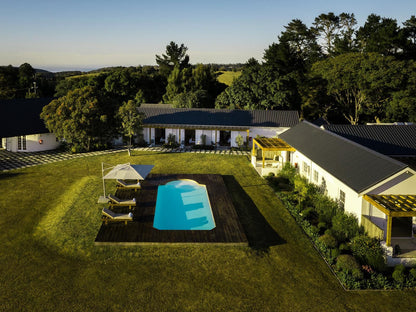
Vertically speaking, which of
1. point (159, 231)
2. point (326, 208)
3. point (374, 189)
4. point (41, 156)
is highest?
point (374, 189)

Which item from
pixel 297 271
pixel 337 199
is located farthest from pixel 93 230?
pixel 337 199

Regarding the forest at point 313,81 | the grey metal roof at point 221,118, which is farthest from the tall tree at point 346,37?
the grey metal roof at point 221,118

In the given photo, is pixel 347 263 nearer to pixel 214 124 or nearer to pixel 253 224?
pixel 253 224

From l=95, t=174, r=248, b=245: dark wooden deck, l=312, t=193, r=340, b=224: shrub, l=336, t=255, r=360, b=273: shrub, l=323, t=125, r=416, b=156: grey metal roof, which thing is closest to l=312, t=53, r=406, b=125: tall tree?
l=323, t=125, r=416, b=156: grey metal roof

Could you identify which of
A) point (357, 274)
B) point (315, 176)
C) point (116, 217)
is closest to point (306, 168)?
point (315, 176)

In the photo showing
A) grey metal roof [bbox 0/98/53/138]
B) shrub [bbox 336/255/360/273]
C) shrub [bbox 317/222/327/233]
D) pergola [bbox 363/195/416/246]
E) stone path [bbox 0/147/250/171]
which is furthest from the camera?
grey metal roof [bbox 0/98/53/138]

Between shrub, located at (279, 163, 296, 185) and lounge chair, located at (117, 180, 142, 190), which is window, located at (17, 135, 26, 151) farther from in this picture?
shrub, located at (279, 163, 296, 185)

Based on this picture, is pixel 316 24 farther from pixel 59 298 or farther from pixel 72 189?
pixel 59 298
